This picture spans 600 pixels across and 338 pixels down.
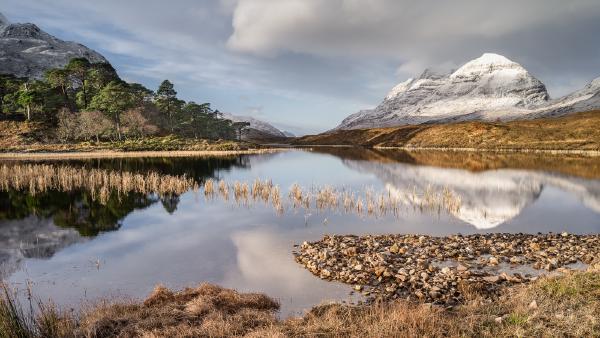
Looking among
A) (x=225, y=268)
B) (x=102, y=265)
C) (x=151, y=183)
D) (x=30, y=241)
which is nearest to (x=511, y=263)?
(x=225, y=268)

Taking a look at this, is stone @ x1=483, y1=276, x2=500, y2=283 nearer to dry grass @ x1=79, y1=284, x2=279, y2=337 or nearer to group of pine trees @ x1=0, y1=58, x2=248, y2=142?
dry grass @ x1=79, y1=284, x2=279, y2=337

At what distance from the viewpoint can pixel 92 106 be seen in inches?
4587

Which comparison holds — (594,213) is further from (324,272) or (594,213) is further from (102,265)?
(102,265)

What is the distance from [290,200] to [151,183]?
17412mm

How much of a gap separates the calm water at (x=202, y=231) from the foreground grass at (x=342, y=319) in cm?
249

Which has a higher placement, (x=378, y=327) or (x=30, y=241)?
(x=378, y=327)

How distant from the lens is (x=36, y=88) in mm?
121375

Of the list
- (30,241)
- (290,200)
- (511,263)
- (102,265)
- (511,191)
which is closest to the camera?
(511,263)

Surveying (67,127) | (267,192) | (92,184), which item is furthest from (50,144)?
(267,192)

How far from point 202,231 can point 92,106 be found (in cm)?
11041

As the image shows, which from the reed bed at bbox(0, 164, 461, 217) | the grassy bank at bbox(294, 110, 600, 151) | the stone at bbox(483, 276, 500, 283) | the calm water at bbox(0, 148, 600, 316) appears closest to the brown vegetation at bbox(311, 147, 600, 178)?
the calm water at bbox(0, 148, 600, 316)

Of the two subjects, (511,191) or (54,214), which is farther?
(511,191)

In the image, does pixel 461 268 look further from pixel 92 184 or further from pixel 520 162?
pixel 520 162

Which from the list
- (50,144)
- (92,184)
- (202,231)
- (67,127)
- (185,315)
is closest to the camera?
(185,315)
